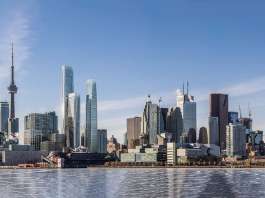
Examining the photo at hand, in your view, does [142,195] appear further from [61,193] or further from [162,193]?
[61,193]

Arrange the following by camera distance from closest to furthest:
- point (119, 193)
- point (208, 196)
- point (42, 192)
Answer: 1. point (208, 196)
2. point (119, 193)
3. point (42, 192)

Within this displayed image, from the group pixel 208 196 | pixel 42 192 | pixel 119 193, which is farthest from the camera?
pixel 42 192

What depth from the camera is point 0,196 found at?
11738 cm

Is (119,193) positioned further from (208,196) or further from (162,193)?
(208,196)

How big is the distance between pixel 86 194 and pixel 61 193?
7.72 m

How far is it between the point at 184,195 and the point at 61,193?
27.0 meters

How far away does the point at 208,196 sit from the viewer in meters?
114

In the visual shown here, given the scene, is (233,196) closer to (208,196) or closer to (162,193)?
(208,196)

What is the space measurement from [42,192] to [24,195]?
9.81 meters

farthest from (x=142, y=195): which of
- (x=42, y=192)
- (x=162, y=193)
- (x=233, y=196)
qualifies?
(x=42, y=192)

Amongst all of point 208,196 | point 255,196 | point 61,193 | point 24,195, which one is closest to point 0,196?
point 24,195

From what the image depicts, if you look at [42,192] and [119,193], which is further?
[42,192]

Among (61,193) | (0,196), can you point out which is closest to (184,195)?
(61,193)

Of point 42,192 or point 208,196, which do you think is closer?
point 208,196
